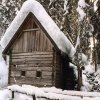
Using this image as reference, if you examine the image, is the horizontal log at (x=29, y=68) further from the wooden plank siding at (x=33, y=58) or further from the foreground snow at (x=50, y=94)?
the foreground snow at (x=50, y=94)

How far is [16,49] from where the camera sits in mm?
24984

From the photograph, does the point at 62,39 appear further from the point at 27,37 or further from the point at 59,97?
the point at 59,97

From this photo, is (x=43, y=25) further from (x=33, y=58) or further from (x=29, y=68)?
(x=29, y=68)

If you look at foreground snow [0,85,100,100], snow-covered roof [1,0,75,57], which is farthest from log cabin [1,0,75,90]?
foreground snow [0,85,100,100]

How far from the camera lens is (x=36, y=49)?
934 inches

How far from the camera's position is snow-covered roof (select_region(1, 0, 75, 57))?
22.5 m

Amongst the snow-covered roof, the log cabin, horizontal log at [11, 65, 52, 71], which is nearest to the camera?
the snow-covered roof

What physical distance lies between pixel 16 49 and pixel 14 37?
3.42 feet

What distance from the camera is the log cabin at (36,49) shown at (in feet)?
74.6

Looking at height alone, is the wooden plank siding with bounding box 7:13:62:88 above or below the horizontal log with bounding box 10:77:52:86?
above

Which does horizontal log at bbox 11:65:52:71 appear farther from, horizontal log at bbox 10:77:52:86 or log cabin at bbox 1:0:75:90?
horizontal log at bbox 10:77:52:86

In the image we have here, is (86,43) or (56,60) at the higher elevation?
(86,43)

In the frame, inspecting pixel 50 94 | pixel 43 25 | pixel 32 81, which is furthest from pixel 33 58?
pixel 50 94

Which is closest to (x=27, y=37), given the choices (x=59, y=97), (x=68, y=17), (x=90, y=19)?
(x=90, y=19)
